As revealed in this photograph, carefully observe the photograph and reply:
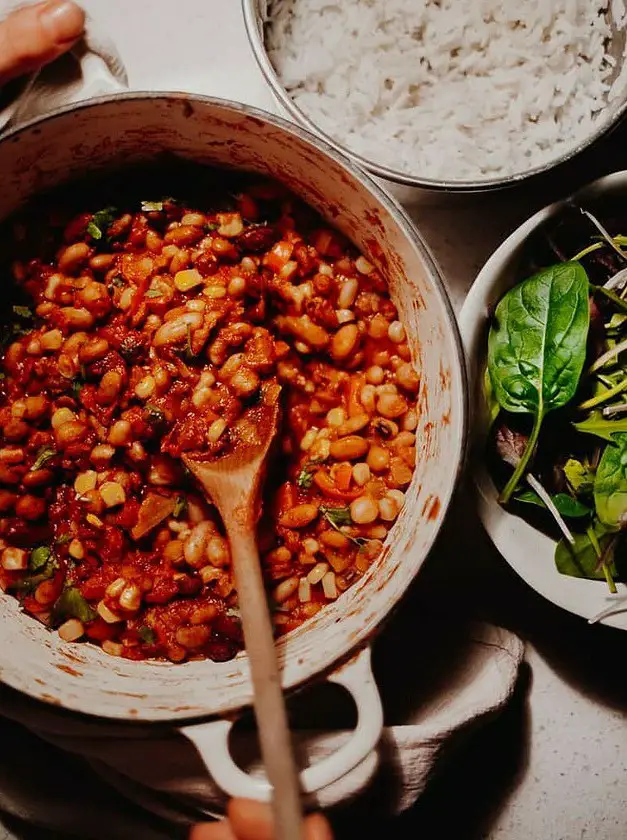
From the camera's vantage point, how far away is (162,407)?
99cm

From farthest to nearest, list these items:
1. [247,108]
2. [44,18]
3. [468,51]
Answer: [468,51] < [44,18] < [247,108]

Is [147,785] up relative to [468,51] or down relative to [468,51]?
down

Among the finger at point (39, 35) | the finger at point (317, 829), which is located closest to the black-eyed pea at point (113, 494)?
the finger at point (317, 829)

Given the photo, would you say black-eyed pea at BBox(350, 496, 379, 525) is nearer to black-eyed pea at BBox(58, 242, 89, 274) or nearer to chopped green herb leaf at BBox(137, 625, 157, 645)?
chopped green herb leaf at BBox(137, 625, 157, 645)

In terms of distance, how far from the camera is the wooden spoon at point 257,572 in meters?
0.82

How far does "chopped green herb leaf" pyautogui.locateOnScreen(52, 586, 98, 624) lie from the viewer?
1.02 meters

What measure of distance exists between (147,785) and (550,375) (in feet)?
2.48

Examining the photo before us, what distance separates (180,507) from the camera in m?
1.03

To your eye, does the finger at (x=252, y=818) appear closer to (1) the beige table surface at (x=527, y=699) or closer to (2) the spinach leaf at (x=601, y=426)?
(1) the beige table surface at (x=527, y=699)

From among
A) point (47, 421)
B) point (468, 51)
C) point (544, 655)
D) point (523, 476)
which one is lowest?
point (544, 655)

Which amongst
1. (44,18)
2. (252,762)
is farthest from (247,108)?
(252,762)

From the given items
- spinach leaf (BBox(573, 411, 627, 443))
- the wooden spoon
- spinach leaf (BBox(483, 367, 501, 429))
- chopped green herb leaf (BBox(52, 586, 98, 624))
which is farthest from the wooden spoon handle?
spinach leaf (BBox(573, 411, 627, 443))

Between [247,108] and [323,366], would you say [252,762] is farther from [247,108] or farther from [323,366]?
[247,108]

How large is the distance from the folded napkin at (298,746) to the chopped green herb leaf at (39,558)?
17 centimetres
